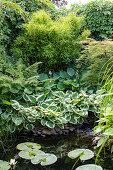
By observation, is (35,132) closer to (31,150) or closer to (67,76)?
(31,150)

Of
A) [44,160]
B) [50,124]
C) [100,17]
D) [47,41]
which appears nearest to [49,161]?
[44,160]

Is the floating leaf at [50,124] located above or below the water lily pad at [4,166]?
above

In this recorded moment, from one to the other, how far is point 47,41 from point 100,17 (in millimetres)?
1906

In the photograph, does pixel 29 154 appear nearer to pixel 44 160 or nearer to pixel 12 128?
pixel 44 160

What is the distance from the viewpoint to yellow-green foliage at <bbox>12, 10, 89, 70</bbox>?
3.22 metres

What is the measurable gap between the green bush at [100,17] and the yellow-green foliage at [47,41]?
1.05 m

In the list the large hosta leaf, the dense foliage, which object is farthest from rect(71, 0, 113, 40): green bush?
the large hosta leaf

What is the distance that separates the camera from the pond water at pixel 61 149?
157 centimetres

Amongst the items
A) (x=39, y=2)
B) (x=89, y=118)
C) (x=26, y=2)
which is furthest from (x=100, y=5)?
(x=89, y=118)

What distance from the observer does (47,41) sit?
11.0ft

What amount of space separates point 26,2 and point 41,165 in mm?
3721

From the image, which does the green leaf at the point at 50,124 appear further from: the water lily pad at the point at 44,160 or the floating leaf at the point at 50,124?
the water lily pad at the point at 44,160

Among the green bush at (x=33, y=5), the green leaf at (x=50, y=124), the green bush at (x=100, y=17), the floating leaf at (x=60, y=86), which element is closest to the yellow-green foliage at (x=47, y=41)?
the floating leaf at (x=60, y=86)

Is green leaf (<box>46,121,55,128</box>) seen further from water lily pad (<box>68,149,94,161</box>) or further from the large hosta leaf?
water lily pad (<box>68,149,94,161</box>)
